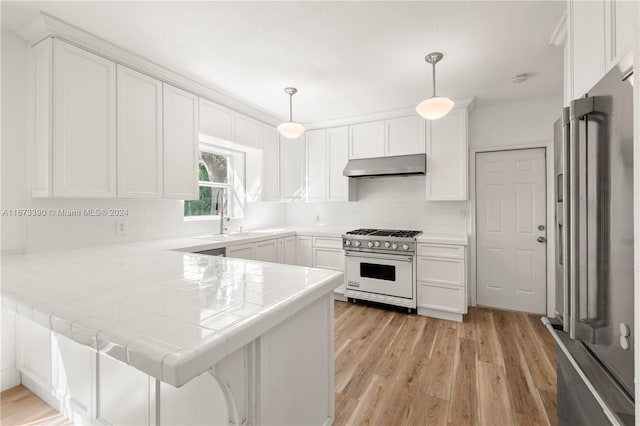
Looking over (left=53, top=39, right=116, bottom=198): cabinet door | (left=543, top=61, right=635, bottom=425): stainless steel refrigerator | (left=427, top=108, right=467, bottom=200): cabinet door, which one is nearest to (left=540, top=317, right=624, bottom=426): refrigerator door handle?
(left=543, top=61, right=635, bottom=425): stainless steel refrigerator

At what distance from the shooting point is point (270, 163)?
4098 millimetres

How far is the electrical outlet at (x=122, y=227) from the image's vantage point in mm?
2514

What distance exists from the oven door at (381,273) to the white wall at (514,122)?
182cm

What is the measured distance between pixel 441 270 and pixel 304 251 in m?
1.82

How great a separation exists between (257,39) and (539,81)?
9.19 ft

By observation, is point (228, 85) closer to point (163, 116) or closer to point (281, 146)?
point (163, 116)

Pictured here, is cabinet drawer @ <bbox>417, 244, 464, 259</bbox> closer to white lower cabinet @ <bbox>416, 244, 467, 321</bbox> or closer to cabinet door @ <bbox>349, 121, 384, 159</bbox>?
white lower cabinet @ <bbox>416, 244, 467, 321</bbox>

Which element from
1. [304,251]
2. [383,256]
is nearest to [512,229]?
[383,256]

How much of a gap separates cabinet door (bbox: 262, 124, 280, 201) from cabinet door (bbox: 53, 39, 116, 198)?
1.94 metres

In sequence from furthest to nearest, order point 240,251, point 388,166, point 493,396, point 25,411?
1. point 388,166
2. point 240,251
3. point 493,396
4. point 25,411

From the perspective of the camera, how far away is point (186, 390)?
92cm

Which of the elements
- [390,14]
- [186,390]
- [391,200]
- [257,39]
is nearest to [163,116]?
[257,39]

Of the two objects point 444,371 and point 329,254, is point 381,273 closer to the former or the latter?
point 329,254

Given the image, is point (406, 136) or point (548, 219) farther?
point (406, 136)
